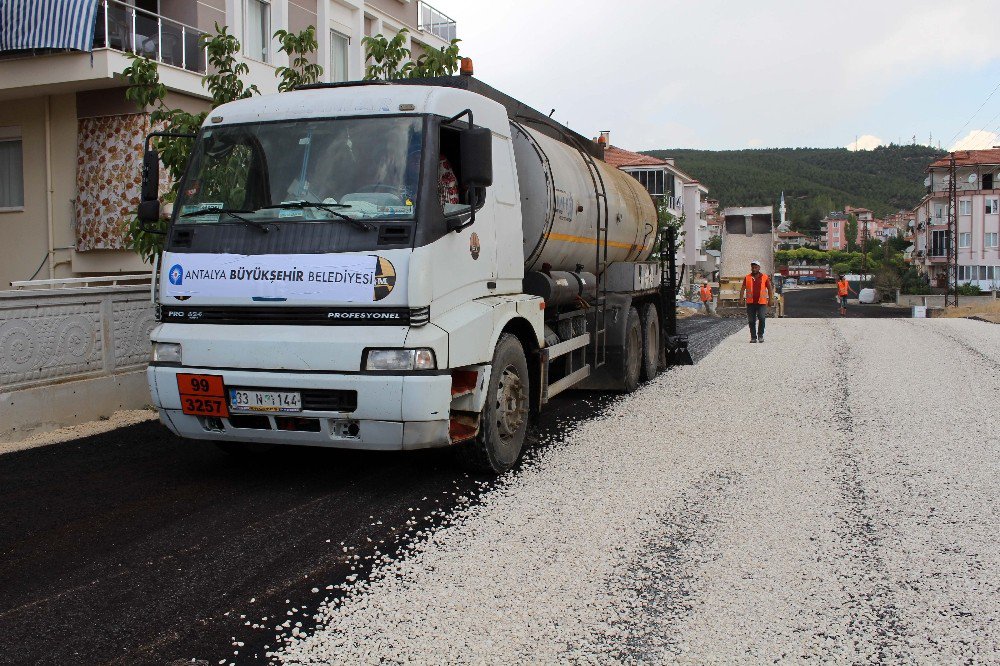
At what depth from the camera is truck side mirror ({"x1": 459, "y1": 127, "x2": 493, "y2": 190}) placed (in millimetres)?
5922

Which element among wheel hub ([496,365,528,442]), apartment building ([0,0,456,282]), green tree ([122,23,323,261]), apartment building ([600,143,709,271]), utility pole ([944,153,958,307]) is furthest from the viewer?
apartment building ([600,143,709,271])

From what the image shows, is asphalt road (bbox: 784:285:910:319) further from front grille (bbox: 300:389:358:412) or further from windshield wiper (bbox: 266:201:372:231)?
front grille (bbox: 300:389:358:412)

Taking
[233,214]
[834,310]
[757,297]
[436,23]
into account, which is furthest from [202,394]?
[834,310]

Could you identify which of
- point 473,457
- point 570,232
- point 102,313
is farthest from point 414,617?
point 102,313

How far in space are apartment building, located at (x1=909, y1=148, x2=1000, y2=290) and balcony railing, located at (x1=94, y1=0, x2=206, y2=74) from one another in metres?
77.3

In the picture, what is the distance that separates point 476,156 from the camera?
593cm

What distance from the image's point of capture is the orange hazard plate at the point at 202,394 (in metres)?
5.77

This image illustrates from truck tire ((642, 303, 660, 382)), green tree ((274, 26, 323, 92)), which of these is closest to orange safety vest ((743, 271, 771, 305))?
truck tire ((642, 303, 660, 382))

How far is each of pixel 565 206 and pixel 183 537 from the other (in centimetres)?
469

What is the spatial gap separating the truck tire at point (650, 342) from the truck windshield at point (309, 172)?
6.54 metres

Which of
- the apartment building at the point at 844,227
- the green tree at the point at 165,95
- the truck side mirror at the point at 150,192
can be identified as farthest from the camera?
the apartment building at the point at 844,227

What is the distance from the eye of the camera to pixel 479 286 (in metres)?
6.40

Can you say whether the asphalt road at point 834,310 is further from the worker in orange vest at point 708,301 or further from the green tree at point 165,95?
the green tree at point 165,95

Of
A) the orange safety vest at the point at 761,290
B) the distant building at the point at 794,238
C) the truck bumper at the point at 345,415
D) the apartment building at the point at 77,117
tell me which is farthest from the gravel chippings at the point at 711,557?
the distant building at the point at 794,238
